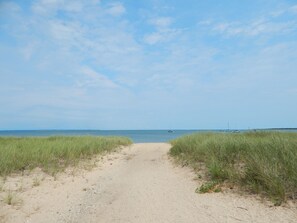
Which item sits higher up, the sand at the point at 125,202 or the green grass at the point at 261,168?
the green grass at the point at 261,168

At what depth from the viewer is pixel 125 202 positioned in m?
6.90

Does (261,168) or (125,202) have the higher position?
(261,168)

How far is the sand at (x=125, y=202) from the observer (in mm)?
5727

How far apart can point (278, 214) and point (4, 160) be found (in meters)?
7.93

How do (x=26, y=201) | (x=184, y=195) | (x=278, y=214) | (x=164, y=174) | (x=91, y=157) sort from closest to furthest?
(x=278, y=214)
(x=26, y=201)
(x=184, y=195)
(x=164, y=174)
(x=91, y=157)

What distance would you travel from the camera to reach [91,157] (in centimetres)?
1414

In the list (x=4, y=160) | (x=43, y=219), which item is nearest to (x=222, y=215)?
(x=43, y=219)

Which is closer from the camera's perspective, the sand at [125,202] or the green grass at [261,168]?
the sand at [125,202]

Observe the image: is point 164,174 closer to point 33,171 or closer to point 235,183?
point 235,183

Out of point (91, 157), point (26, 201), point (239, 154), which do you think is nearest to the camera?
point (26, 201)

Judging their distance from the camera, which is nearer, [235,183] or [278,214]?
[278,214]

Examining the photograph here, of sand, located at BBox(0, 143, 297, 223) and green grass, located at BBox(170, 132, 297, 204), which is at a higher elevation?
green grass, located at BBox(170, 132, 297, 204)

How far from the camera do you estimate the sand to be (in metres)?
5.73

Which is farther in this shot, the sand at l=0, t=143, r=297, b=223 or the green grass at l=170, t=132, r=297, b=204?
the green grass at l=170, t=132, r=297, b=204
